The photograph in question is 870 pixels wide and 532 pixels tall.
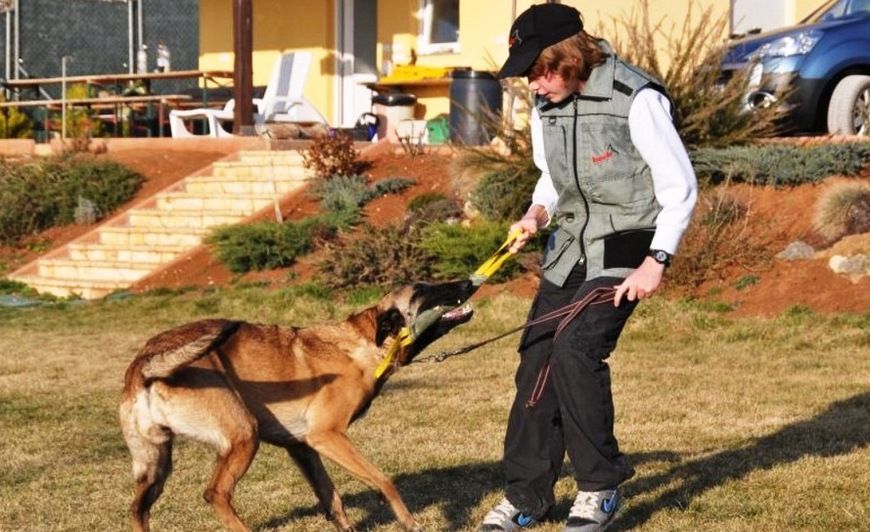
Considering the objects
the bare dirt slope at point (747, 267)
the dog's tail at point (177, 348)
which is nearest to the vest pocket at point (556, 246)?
the dog's tail at point (177, 348)

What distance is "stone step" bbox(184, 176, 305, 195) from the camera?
1717 centimetres

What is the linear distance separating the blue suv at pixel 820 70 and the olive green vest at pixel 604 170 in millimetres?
9140

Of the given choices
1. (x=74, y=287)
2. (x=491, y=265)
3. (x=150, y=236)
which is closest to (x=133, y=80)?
(x=150, y=236)

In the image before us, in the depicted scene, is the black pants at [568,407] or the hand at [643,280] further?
the black pants at [568,407]

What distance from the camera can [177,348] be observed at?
18.4 feet

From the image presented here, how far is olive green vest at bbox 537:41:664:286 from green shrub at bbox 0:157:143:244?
13677 millimetres

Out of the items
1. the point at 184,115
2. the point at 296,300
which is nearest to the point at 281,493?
the point at 296,300

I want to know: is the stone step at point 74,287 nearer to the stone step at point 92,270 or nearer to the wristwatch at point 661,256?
the stone step at point 92,270

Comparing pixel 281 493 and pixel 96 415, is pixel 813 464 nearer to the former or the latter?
pixel 281 493

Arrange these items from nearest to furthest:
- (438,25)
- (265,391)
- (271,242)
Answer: (265,391), (271,242), (438,25)

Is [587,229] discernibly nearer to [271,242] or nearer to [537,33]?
[537,33]

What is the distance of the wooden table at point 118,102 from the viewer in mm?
22281

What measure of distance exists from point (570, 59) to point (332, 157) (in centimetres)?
1141

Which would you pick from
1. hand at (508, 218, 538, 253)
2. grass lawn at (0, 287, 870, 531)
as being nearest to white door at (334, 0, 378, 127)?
grass lawn at (0, 287, 870, 531)
